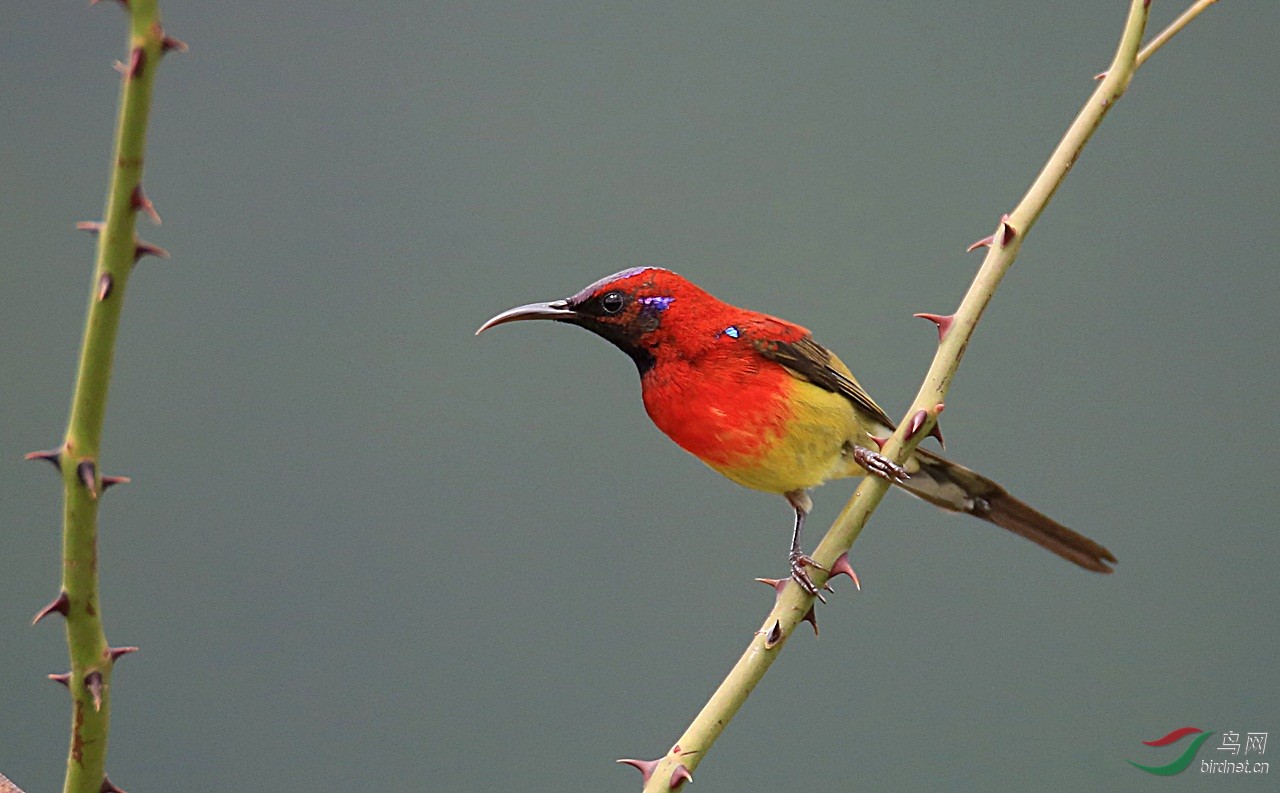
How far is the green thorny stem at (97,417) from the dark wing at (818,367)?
0.78 m

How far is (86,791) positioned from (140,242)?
45 cm

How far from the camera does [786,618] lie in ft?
3.63

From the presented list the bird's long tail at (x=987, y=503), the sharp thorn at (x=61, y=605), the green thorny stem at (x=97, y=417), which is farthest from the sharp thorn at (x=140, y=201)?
the bird's long tail at (x=987, y=503)

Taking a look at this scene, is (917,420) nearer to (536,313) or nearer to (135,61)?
(536,313)

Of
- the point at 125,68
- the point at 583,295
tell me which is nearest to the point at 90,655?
the point at 125,68

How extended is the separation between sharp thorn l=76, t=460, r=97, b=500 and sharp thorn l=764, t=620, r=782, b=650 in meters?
0.55

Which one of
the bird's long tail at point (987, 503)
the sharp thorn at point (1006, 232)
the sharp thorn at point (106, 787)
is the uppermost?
the sharp thorn at point (1006, 232)

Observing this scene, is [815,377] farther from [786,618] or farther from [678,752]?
[678,752]

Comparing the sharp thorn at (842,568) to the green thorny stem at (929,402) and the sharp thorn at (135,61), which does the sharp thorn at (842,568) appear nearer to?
the green thorny stem at (929,402)

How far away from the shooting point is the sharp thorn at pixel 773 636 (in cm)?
108

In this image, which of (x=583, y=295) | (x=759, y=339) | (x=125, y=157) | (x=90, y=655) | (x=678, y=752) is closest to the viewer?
(x=125, y=157)

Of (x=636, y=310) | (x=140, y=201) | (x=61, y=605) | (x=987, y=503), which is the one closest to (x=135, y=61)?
(x=140, y=201)

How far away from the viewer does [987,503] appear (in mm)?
1613

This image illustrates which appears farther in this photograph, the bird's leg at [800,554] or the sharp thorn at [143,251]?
the bird's leg at [800,554]
